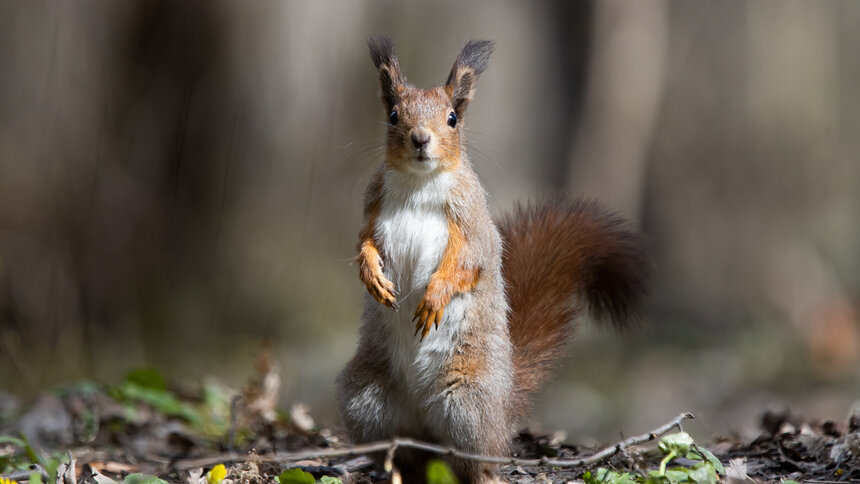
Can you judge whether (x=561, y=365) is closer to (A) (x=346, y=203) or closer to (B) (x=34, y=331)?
(A) (x=346, y=203)

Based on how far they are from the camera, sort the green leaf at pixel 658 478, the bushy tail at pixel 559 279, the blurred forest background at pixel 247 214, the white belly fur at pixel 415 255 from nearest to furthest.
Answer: the green leaf at pixel 658 478 < the white belly fur at pixel 415 255 < the bushy tail at pixel 559 279 < the blurred forest background at pixel 247 214

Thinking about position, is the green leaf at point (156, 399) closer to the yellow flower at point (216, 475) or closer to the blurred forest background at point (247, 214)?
the blurred forest background at point (247, 214)

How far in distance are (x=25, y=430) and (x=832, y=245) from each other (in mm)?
6825

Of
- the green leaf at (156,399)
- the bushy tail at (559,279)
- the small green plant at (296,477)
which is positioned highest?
the green leaf at (156,399)

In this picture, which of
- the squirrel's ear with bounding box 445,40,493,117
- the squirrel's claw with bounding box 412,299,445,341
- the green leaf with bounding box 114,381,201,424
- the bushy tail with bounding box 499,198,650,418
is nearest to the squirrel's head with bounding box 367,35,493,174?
the squirrel's ear with bounding box 445,40,493,117

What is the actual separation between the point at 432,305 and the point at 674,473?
85 centimetres

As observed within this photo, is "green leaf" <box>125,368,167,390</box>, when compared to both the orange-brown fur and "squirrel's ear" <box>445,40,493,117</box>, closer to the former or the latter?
the orange-brown fur

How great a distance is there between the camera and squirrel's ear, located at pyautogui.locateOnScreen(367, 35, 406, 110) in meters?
3.11

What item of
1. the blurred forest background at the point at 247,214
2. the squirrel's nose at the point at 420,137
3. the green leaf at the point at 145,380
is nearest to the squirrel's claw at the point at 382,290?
the squirrel's nose at the point at 420,137

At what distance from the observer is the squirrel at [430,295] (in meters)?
2.98

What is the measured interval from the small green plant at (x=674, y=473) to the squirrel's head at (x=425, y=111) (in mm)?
1059

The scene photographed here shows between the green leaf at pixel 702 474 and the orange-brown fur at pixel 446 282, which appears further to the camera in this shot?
the orange-brown fur at pixel 446 282

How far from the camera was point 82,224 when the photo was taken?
6.73m

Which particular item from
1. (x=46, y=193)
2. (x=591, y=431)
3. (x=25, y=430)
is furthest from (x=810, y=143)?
(x=25, y=430)
